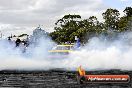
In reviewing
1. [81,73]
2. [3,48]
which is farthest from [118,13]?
[81,73]

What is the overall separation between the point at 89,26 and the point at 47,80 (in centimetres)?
5085

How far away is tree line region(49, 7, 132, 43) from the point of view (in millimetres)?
46016

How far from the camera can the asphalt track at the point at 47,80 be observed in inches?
373

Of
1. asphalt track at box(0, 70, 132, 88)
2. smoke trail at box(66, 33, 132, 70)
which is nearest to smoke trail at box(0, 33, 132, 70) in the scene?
smoke trail at box(66, 33, 132, 70)

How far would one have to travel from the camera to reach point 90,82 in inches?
369

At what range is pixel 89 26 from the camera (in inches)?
2372

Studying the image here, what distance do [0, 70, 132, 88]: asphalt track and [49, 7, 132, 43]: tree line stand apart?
3155 centimetres

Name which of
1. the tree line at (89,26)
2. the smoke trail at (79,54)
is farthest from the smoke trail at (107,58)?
the tree line at (89,26)

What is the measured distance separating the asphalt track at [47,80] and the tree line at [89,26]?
3155cm

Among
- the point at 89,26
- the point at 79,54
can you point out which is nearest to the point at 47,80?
the point at 79,54

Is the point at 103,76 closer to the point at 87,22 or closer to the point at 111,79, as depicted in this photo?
the point at 111,79

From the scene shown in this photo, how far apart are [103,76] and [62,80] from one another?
116cm

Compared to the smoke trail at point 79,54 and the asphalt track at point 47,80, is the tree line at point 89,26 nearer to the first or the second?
the smoke trail at point 79,54

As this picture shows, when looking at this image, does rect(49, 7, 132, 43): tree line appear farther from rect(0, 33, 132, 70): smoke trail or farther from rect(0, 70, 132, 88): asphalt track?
rect(0, 70, 132, 88): asphalt track
